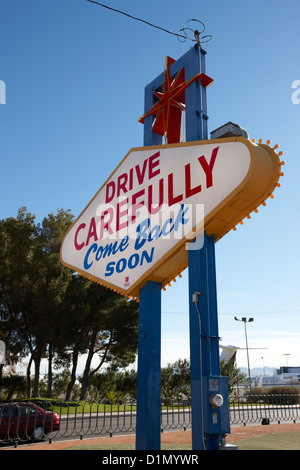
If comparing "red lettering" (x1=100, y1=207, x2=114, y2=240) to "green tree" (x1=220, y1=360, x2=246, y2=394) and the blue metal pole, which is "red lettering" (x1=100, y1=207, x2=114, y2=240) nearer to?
the blue metal pole

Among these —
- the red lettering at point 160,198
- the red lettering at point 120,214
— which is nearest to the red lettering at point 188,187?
the red lettering at point 160,198

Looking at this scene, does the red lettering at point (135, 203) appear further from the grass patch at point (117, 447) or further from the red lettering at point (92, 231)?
the grass patch at point (117, 447)

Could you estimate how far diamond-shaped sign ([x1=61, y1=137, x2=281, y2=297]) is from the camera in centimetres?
545

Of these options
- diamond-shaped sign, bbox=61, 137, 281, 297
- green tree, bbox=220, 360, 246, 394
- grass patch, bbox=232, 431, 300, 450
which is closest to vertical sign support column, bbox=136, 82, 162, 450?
diamond-shaped sign, bbox=61, 137, 281, 297

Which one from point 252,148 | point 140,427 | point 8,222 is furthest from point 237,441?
point 8,222

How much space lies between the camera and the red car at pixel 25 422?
12187 mm

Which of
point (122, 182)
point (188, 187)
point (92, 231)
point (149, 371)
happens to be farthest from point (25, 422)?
point (188, 187)

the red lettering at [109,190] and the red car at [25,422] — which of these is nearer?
the red lettering at [109,190]

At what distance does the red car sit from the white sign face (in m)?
6.96

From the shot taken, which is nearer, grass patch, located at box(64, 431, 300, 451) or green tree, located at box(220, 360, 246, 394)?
grass patch, located at box(64, 431, 300, 451)

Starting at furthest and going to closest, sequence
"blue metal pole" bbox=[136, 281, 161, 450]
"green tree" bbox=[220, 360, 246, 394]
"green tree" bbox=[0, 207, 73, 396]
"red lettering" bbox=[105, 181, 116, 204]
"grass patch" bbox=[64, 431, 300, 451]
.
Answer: "green tree" bbox=[220, 360, 246, 394] → "green tree" bbox=[0, 207, 73, 396] → "grass patch" bbox=[64, 431, 300, 451] → "red lettering" bbox=[105, 181, 116, 204] → "blue metal pole" bbox=[136, 281, 161, 450]

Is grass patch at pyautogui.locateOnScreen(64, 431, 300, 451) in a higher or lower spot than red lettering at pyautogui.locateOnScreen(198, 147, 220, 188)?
lower
